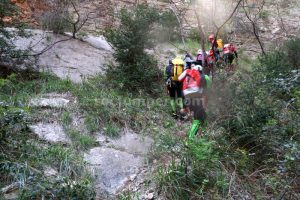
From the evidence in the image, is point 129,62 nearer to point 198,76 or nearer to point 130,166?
point 198,76

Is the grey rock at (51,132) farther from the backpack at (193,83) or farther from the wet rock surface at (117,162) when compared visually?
the backpack at (193,83)

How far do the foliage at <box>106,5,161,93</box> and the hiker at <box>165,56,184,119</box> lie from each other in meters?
1.78

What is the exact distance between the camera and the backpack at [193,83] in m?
7.29

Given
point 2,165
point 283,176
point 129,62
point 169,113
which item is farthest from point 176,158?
Answer: point 129,62

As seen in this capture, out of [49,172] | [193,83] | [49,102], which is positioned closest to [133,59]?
[49,102]

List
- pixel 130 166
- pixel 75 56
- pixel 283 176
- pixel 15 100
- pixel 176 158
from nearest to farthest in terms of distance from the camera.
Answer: pixel 283 176 < pixel 176 158 < pixel 130 166 < pixel 15 100 < pixel 75 56

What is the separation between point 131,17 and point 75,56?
3024mm

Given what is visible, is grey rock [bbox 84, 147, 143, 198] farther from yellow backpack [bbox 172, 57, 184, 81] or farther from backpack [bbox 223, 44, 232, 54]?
backpack [bbox 223, 44, 232, 54]

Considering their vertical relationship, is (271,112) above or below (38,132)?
above

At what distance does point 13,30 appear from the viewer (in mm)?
11805

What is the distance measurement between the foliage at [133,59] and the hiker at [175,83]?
1785 mm

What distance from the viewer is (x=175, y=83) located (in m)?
9.23

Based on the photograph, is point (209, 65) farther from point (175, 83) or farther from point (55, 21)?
point (55, 21)

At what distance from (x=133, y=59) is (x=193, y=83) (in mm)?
4675
